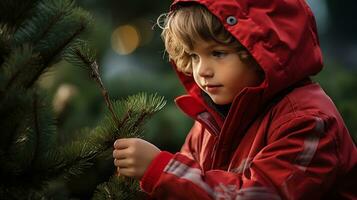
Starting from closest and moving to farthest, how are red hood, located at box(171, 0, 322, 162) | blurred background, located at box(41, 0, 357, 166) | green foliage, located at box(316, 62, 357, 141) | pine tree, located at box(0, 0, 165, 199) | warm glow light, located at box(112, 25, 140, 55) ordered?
pine tree, located at box(0, 0, 165, 199) < red hood, located at box(171, 0, 322, 162) < blurred background, located at box(41, 0, 357, 166) < green foliage, located at box(316, 62, 357, 141) < warm glow light, located at box(112, 25, 140, 55)

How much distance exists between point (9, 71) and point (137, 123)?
45cm

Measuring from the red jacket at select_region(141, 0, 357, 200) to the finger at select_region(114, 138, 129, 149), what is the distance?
13 cm

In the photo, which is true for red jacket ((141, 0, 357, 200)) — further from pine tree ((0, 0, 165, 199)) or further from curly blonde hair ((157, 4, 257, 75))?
pine tree ((0, 0, 165, 199))

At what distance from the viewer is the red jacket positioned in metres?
2.27

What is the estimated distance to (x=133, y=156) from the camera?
223 centimetres

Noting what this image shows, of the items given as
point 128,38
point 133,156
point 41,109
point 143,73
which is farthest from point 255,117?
point 128,38

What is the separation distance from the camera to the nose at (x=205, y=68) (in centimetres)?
248

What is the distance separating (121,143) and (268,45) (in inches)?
24.8

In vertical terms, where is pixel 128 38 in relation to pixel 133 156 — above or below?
below

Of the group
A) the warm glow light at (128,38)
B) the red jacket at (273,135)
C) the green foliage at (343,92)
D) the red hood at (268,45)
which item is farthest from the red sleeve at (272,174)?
the warm glow light at (128,38)

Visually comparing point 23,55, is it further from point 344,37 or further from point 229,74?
point 344,37

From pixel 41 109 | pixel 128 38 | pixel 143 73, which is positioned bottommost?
pixel 128 38

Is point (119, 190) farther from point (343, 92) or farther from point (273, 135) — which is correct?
point (343, 92)

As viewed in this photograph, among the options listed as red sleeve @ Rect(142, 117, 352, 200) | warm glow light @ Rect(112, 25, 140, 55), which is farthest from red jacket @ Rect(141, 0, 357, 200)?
warm glow light @ Rect(112, 25, 140, 55)
